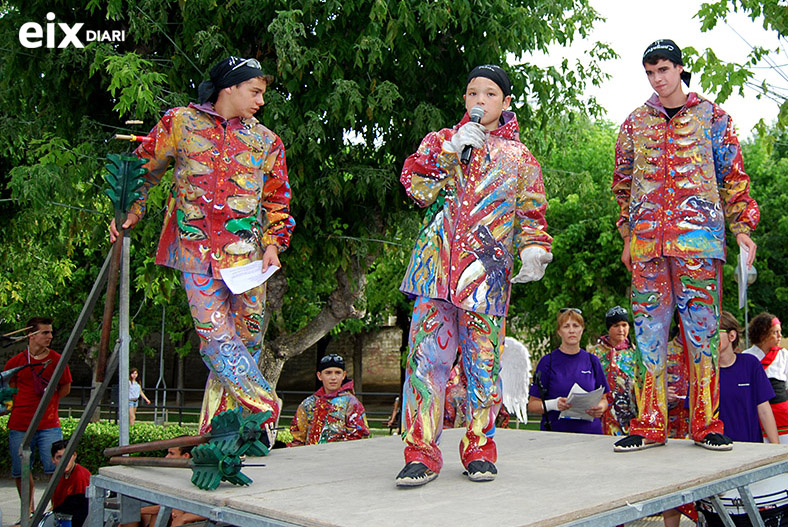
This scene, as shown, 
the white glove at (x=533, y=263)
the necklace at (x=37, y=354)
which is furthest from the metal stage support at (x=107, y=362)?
the necklace at (x=37, y=354)

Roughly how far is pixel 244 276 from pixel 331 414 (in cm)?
289

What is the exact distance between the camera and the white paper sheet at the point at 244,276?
4168 mm

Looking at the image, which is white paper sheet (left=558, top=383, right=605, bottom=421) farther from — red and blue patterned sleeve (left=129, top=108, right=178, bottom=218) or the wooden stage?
red and blue patterned sleeve (left=129, top=108, right=178, bottom=218)

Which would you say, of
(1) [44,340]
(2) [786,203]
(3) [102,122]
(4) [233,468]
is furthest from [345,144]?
(2) [786,203]

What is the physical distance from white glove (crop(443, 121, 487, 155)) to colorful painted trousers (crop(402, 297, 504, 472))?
68cm

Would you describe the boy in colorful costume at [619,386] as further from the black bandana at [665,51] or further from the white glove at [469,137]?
the white glove at [469,137]

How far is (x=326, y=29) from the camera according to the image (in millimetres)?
8055

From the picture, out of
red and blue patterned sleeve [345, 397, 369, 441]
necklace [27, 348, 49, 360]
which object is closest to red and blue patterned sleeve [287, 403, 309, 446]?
red and blue patterned sleeve [345, 397, 369, 441]

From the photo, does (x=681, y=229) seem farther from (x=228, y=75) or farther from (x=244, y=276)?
(x=228, y=75)

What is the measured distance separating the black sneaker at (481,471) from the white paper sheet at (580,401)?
223 cm

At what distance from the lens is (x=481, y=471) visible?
3.53 meters

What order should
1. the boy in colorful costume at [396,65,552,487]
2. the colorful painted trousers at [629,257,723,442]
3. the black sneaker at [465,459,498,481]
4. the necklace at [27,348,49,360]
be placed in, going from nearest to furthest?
the black sneaker at [465,459,498,481]
the boy in colorful costume at [396,65,552,487]
the colorful painted trousers at [629,257,723,442]
the necklace at [27,348,49,360]

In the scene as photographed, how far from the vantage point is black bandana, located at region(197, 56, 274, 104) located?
4355 millimetres

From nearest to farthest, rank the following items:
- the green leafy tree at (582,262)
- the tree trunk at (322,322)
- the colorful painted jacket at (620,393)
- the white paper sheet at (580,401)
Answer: the white paper sheet at (580,401)
the colorful painted jacket at (620,393)
the tree trunk at (322,322)
the green leafy tree at (582,262)
